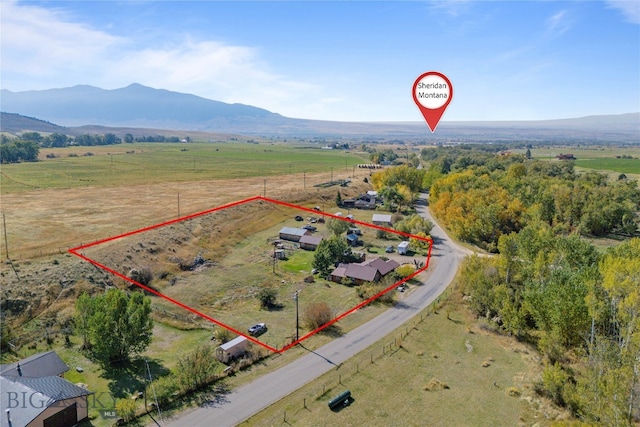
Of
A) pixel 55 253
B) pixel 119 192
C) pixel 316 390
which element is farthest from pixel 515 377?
pixel 119 192

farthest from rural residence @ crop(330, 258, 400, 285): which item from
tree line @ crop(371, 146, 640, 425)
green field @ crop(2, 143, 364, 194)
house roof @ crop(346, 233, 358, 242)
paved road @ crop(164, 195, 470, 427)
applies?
green field @ crop(2, 143, 364, 194)

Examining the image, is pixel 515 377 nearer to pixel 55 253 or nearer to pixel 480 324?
pixel 480 324

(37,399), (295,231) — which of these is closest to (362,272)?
(295,231)

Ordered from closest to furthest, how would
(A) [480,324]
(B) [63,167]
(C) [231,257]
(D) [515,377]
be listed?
(D) [515,377] < (A) [480,324] < (C) [231,257] < (B) [63,167]

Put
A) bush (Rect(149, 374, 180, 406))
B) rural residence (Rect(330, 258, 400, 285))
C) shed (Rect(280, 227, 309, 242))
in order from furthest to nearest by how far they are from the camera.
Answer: shed (Rect(280, 227, 309, 242)) → rural residence (Rect(330, 258, 400, 285)) → bush (Rect(149, 374, 180, 406))

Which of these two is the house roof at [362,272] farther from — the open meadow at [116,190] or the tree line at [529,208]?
the open meadow at [116,190]

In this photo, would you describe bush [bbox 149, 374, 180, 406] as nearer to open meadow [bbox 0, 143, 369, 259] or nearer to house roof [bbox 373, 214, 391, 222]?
open meadow [bbox 0, 143, 369, 259]
